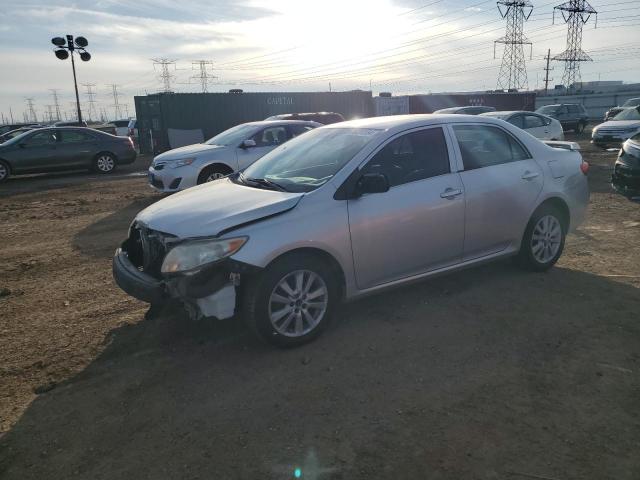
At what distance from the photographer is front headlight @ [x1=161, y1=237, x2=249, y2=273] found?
3395 mm

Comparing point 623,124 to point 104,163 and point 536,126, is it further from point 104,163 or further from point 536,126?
point 104,163

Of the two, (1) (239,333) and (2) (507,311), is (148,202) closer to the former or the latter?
(1) (239,333)

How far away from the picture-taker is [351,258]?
12.6 feet

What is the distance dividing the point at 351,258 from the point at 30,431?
92.0 inches

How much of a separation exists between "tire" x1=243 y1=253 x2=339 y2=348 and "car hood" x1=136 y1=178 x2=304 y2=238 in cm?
40

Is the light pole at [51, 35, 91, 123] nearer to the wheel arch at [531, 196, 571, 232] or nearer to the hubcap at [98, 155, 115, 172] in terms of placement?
the hubcap at [98, 155, 115, 172]

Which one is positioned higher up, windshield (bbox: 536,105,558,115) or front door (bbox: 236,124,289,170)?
windshield (bbox: 536,105,558,115)

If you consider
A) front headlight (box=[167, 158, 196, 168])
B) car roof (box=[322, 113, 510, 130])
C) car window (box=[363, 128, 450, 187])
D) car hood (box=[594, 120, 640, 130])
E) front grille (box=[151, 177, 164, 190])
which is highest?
car roof (box=[322, 113, 510, 130])

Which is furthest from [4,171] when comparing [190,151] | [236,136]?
[236,136]

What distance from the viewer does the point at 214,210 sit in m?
3.72

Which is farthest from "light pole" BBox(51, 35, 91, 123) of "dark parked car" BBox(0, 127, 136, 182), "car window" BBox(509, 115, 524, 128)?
"car window" BBox(509, 115, 524, 128)

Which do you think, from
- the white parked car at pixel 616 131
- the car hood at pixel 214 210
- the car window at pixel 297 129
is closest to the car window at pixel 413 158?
the car hood at pixel 214 210

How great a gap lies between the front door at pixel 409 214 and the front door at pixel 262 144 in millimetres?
5909

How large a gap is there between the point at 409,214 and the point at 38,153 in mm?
13995
